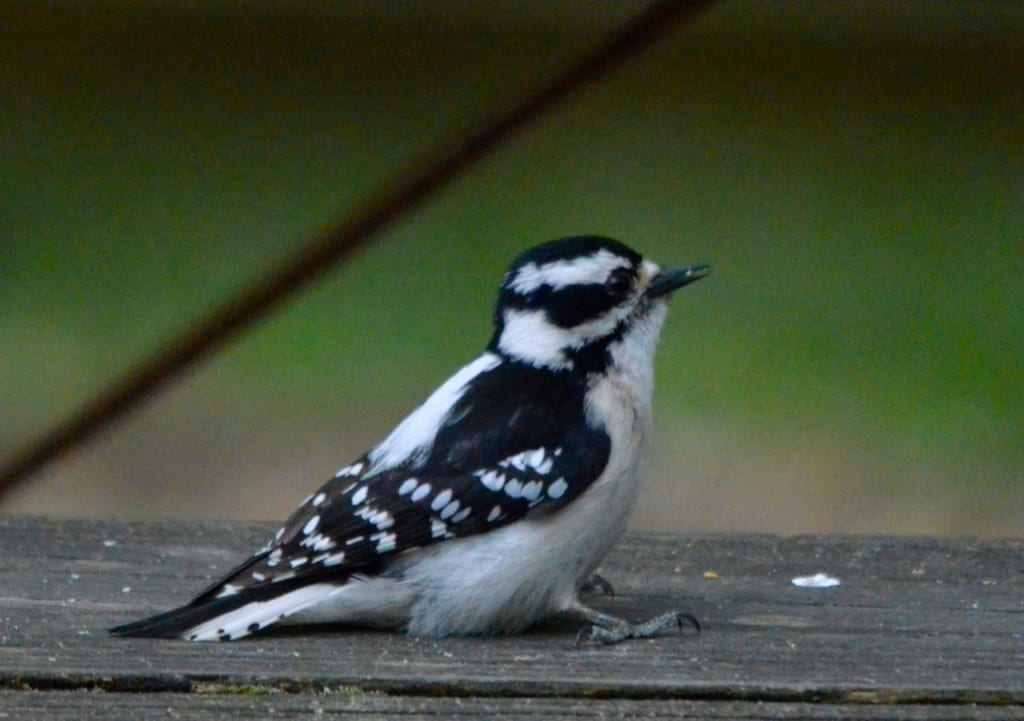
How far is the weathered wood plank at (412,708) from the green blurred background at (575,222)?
394cm

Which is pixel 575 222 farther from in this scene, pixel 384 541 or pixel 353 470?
pixel 384 541

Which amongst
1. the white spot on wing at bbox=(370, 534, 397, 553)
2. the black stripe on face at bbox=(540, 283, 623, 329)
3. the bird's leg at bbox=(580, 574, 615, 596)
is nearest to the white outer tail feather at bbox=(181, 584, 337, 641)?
the white spot on wing at bbox=(370, 534, 397, 553)

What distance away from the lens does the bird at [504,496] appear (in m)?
3.64

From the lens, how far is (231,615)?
350cm

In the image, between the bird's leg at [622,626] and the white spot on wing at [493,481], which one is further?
the white spot on wing at [493,481]

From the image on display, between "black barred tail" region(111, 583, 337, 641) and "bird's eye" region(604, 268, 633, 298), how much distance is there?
0.90 m

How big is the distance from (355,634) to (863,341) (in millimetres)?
4788

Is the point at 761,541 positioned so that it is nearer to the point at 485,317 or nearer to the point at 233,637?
the point at 233,637

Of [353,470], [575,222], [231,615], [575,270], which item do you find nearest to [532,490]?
[353,470]

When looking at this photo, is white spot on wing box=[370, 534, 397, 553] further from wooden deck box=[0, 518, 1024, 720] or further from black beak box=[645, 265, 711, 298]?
black beak box=[645, 265, 711, 298]

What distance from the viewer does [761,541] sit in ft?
14.3

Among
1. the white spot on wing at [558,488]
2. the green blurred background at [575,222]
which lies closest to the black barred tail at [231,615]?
the white spot on wing at [558,488]

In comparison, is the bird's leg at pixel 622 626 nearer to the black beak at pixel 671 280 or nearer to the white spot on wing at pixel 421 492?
the white spot on wing at pixel 421 492

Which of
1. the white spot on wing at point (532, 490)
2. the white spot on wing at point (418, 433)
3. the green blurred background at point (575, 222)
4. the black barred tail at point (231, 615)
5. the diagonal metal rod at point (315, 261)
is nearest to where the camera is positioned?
the diagonal metal rod at point (315, 261)
